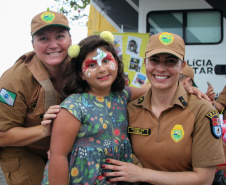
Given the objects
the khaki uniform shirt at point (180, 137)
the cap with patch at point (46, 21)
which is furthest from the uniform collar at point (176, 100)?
the cap with patch at point (46, 21)

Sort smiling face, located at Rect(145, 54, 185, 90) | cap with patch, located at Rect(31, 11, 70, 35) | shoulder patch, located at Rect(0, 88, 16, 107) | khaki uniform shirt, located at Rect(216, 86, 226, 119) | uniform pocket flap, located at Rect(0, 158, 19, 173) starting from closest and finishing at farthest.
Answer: smiling face, located at Rect(145, 54, 185, 90), shoulder patch, located at Rect(0, 88, 16, 107), cap with patch, located at Rect(31, 11, 70, 35), uniform pocket flap, located at Rect(0, 158, 19, 173), khaki uniform shirt, located at Rect(216, 86, 226, 119)

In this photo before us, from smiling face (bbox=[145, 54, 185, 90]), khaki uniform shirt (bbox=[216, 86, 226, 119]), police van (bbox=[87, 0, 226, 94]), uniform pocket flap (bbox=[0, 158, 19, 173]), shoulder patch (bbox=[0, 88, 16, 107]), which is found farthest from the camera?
police van (bbox=[87, 0, 226, 94])

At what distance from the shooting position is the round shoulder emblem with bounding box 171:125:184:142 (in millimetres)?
1840

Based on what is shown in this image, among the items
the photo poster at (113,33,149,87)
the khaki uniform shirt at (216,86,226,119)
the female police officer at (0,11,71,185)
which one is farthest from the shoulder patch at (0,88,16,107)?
the khaki uniform shirt at (216,86,226,119)

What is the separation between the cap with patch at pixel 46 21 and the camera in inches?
86.9

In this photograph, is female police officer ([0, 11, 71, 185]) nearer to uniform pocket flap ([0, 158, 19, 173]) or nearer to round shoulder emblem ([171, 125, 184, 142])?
uniform pocket flap ([0, 158, 19, 173])

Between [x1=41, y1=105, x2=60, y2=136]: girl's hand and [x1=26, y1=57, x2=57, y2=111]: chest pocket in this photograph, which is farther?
[x1=26, y1=57, x2=57, y2=111]: chest pocket

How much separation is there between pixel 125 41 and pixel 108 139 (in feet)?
8.01

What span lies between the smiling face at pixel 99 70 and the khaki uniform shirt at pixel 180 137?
0.38 metres

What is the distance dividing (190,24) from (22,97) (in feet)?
9.57

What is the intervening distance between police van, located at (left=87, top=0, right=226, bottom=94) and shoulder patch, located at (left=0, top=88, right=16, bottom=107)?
2486 mm

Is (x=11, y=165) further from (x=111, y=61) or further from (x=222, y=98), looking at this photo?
(x=222, y=98)

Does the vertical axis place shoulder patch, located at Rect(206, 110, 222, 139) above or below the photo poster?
below

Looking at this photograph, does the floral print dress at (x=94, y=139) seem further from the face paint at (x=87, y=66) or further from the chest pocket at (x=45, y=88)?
the chest pocket at (x=45, y=88)
